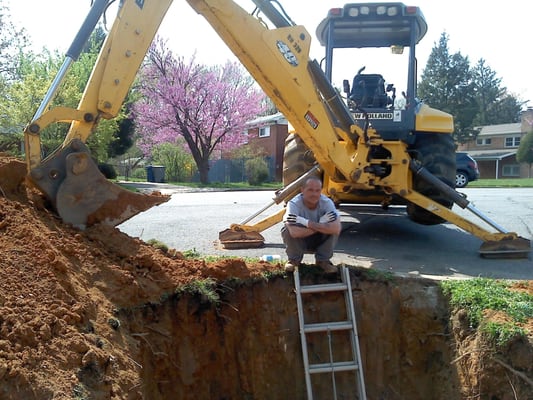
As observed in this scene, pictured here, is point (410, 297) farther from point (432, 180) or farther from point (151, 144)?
point (151, 144)

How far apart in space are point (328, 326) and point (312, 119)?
9.14 ft

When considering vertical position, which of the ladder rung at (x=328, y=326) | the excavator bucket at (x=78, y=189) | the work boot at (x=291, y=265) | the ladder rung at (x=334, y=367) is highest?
the excavator bucket at (x=78, y=189)

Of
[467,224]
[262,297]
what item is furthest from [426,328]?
[467,224]

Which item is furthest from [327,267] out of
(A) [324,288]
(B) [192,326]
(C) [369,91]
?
(C) [369,91]

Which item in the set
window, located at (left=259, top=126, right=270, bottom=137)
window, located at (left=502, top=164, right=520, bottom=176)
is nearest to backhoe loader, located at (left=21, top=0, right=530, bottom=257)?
window, located at (left=259, top=126, right=270, bottom=137)

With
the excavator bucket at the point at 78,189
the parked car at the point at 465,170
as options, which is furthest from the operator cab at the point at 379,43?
the parked car at the point at 465,170

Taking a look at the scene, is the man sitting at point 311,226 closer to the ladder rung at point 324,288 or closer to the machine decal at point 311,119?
the ladder rung at point 324,288

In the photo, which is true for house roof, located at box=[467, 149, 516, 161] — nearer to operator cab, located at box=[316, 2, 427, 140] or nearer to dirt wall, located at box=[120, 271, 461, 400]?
operator cab, located at box=[316, 2, 427, 140]

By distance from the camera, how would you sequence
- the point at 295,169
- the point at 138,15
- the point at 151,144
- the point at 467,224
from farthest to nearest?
the point at 151,144 < the point at 295,169 < the point at 467,224 < the point at 138,15

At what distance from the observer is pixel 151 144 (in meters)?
33.7

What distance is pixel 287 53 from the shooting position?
6.19 metres

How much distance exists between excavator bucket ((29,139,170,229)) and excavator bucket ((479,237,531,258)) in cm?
491

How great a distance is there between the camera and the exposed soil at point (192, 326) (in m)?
3.28

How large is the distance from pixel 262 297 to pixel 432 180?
3435mm
